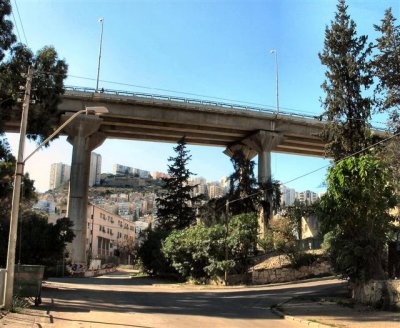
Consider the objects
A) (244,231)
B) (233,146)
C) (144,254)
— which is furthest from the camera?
(233,146)

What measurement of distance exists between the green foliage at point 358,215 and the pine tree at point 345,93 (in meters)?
14.4

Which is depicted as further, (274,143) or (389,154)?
(274,143)

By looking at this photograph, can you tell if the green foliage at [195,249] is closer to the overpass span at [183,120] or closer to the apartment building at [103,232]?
the overpass span at [183,120]

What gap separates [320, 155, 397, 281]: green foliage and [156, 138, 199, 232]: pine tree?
3890cm

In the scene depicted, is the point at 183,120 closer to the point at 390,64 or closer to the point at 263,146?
the point at 263,146

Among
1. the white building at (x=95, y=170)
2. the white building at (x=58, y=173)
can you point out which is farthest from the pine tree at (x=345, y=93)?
the white building at (x=58, y=173)

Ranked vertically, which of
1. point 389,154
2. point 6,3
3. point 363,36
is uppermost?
point 363,36

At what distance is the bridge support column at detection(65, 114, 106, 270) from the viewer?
186 feet

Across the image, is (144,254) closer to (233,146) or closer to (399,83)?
(233,146)

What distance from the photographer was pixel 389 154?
29.3 m

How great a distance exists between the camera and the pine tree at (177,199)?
6209 centimetres

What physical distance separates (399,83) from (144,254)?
1442 inches

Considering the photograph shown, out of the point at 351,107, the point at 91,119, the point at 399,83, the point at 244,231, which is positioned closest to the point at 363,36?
the point at 351,107

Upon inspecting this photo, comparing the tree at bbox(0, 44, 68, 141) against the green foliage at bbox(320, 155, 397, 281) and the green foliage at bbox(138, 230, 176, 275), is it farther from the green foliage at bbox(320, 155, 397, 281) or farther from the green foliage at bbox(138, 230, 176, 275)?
the green foliage at bbox(138, 230, 176, 275)
